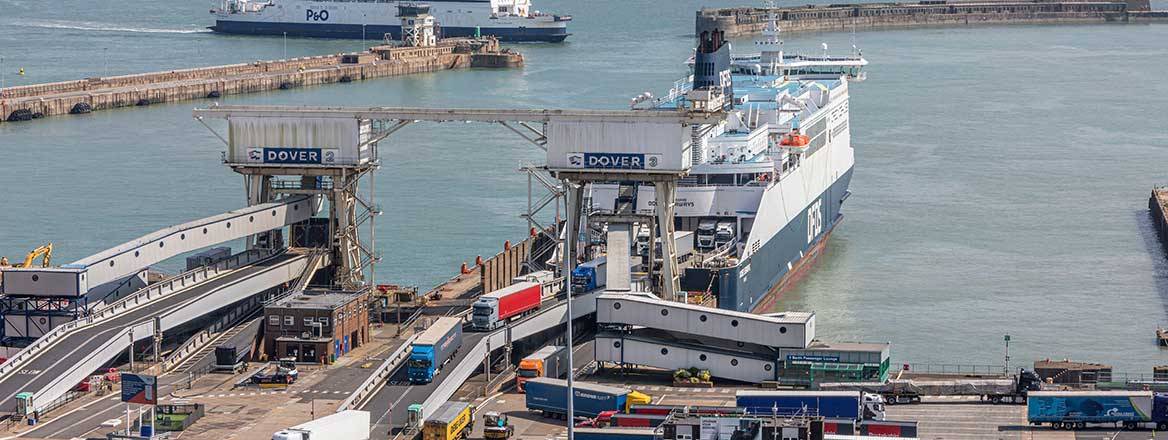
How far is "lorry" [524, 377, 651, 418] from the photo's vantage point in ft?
154

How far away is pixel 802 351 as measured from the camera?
168 feet

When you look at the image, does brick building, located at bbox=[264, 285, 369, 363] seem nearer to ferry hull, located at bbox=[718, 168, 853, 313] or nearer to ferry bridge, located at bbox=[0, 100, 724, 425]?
ferry bridge, located at bbox=[0, 100, 724, 425]

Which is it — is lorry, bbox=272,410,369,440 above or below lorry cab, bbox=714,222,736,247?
below

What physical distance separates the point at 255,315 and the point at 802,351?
17.1 metres

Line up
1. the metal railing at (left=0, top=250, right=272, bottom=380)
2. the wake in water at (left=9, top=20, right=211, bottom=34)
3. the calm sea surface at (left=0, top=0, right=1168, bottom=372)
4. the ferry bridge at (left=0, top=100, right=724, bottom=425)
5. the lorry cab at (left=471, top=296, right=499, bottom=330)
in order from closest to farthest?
the metal railing at (left=0, top=250, right=272, bottom=380) → the ferry bridge at (left=0, top=100, right=724, bottom=425) → the lorry cab at (left=471, top=296, right=499, bottom=330) → the calm sea surface at (left=0, top=0, right=1168, bottom=372) → the wake in water at (left=9, top=20, right=211, bottom=34)

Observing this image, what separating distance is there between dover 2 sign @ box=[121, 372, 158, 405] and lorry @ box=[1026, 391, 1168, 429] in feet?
68.4

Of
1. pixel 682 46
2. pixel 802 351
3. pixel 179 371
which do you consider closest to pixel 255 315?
pixel 179 371

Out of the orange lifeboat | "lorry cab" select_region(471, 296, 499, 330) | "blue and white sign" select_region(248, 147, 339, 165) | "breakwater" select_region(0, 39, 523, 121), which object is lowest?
"lorry cab" select_region(471, 296, 499, 330)

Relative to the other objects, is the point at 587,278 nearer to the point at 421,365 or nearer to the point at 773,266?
the point at 421,365

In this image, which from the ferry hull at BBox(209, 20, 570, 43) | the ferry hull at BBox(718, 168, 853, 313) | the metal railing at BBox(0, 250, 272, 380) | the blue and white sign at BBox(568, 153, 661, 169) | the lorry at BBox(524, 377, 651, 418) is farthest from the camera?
the ferry hull at BBox(209, 20, 570, 43)

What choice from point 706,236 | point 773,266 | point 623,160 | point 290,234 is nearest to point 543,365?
point 623,160

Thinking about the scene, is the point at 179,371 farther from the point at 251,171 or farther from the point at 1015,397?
the point at 1015,397

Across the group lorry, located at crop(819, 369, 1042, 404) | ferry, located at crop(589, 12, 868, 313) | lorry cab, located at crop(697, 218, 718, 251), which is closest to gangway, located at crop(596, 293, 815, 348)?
lorry, located at crop(819, 369, 1042, 404)

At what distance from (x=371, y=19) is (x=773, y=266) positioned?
122913 millimetres
